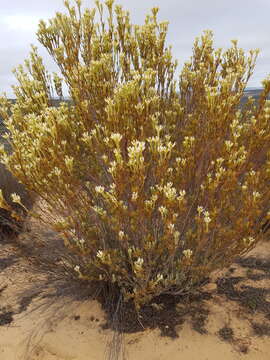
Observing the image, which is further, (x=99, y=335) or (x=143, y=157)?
(x=99, y=335)

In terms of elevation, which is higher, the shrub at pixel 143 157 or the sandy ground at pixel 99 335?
the shrub at pixel 143 157

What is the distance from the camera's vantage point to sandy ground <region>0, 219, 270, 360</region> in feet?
9.04

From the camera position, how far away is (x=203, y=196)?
8.66ft

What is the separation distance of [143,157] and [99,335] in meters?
2.10

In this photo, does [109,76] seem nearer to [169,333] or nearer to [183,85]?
[183,85]

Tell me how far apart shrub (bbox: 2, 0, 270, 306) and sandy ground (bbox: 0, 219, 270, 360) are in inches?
17.1

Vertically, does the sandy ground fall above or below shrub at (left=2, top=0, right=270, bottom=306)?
below

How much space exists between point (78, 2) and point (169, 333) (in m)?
3.90

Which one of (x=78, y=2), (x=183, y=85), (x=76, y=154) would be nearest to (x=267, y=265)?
(x=183, y=85)

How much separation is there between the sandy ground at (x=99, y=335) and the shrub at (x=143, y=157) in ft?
1.43

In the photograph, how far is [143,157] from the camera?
2162 millimetres

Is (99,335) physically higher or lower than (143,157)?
lower

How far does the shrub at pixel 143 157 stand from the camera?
2.42 metres

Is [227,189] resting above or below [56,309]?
above
